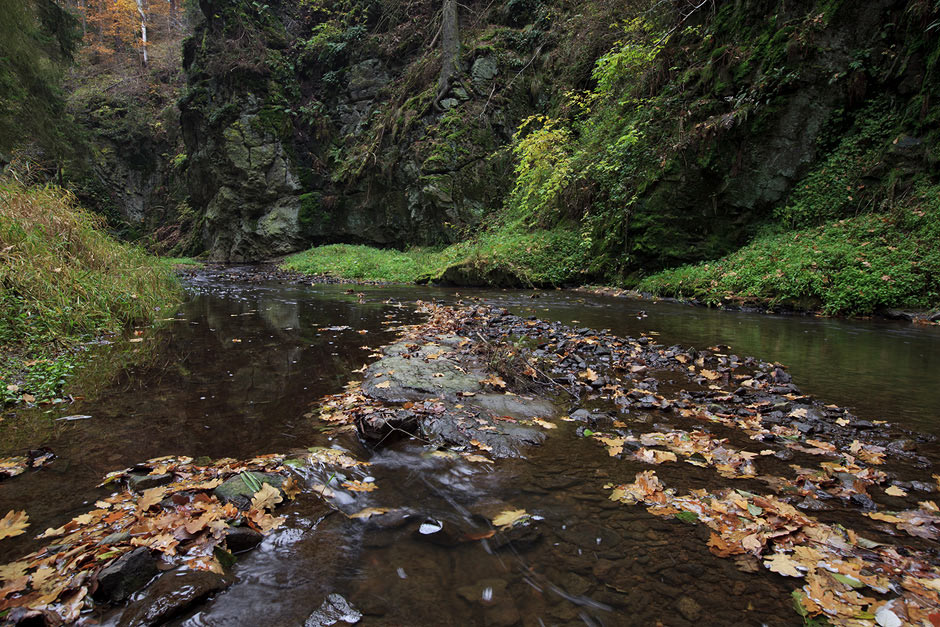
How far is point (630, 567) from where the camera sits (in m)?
1.78

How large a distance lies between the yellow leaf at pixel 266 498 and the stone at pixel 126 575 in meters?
0.47

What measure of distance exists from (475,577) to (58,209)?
23.9 ft

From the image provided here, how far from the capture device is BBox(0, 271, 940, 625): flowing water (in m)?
1.57

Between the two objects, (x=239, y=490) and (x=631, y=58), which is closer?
(x=239, y=490)

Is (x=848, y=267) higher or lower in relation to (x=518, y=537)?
higher

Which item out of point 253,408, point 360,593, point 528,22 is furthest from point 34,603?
point 528,22

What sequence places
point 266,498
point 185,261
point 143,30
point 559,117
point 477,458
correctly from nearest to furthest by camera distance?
1. point 266,498
2. point 477,458
3. point 559,117
4. point 185,261
5. point 143,30

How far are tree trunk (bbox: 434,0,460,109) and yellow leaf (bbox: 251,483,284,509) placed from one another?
789 inches

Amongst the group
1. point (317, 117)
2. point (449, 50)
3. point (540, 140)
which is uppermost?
point (449, 50)

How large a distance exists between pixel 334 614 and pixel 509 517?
901 mm

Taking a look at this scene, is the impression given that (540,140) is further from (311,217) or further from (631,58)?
(311,217)

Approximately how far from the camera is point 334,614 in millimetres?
1511

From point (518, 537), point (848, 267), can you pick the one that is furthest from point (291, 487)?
point (848, 267)

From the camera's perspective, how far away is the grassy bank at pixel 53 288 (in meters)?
3.80
